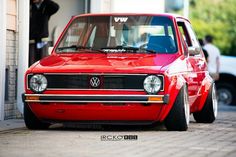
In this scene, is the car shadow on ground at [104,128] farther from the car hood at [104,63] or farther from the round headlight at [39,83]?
the car hood at [104,63]

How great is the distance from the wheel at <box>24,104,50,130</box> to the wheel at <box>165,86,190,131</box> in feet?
5.36

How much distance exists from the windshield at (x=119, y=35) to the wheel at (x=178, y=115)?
911mm

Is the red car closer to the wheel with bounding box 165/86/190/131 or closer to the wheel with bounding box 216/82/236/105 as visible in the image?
the wheel with bounding box 165/86/190/131

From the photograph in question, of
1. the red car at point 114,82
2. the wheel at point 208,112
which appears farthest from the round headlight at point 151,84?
the wheel at point 208,112

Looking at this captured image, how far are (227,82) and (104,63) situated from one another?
13.6 m

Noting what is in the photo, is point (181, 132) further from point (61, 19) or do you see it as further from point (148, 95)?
point (61, 19)

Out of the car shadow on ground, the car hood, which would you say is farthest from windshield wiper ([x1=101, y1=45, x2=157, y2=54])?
the car shadow on ground

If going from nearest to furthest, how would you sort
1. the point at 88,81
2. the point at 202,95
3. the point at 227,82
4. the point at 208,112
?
the point at 88,81 → the point at 202,95 → the point at 208,112 → the point at 227,82

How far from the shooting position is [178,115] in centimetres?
1130

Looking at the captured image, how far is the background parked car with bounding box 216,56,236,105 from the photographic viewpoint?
24.2 meters

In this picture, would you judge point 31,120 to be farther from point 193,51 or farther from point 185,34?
point 185,34

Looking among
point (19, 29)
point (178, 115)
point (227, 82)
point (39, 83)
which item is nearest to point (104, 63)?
point (39, 83)

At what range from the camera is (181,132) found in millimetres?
11414

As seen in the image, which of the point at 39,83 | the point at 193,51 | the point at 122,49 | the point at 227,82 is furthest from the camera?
the point at 227,82
